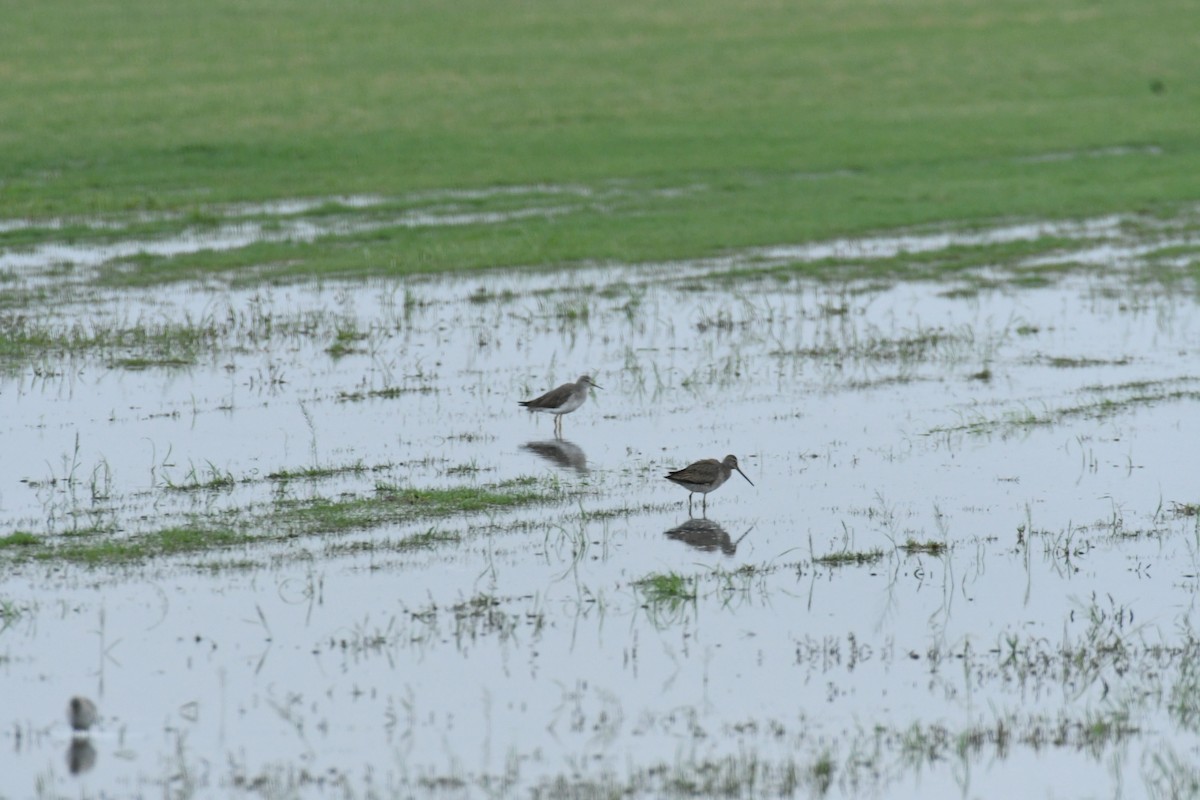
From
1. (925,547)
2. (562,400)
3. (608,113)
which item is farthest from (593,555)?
(608,113)

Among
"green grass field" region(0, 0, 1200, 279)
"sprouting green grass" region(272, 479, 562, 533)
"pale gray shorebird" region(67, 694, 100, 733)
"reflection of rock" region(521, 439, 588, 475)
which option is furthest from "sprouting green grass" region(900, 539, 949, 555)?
"green grass field" region(0, 0, 1200, 279)

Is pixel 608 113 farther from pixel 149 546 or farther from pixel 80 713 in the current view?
pixel 80 713

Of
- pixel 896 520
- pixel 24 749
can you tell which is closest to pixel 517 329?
pixel 896 520

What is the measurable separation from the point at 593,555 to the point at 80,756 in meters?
4.17

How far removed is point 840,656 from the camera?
9.98 metres

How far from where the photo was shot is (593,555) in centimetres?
1169

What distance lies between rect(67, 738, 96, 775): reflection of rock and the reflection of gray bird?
0.07 metres

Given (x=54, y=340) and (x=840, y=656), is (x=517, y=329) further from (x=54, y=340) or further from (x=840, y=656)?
(x=840, y=656)

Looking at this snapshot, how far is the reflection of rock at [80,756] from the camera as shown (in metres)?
8.20

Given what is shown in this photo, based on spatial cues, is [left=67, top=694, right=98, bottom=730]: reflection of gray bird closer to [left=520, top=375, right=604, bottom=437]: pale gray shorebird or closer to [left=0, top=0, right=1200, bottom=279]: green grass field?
[left=520, top=375, right=604, bottom=437]: pale gray shorebird

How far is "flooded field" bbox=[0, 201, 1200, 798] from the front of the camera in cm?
860

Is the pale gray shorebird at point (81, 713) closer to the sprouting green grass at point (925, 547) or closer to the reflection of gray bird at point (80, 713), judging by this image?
the reflection of gray bird at point (80, 713)

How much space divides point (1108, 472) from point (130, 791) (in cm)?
881

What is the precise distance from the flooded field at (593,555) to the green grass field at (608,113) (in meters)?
6.94
